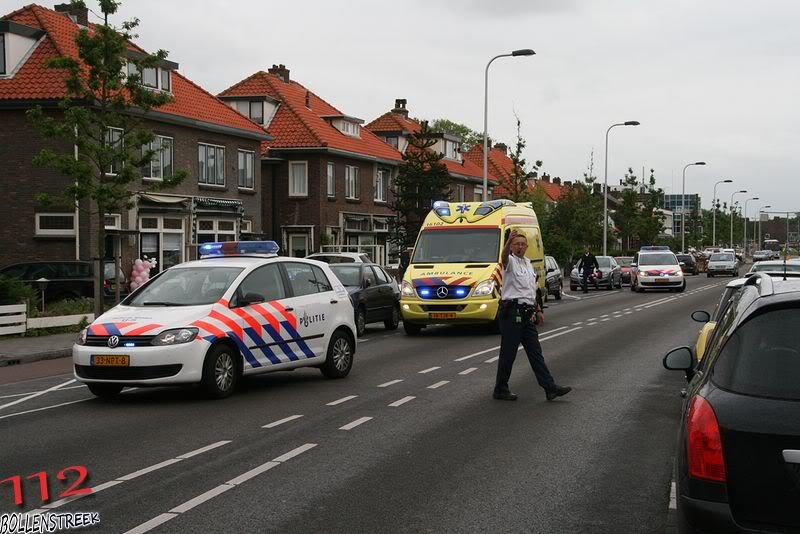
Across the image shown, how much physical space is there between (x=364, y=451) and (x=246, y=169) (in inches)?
1318

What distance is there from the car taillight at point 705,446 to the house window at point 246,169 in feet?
120

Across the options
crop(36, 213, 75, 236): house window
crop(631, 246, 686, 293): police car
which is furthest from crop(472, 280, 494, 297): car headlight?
crop(631, 246, 686, 293): police car

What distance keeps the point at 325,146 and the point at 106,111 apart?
77.4ft

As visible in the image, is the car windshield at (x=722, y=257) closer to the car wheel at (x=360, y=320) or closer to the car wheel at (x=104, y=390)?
the car wheel at (x=360, y=320)

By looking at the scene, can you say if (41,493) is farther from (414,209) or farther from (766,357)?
(414,209)

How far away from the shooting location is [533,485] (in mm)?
6723

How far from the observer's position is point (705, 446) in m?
4.01

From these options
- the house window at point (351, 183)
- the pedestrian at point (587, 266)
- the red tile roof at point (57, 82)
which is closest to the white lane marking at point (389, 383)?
the red tile roof at point (57, 82)

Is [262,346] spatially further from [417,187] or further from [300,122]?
[417,187]

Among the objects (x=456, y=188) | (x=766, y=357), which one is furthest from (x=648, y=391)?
(x=456, y=188)

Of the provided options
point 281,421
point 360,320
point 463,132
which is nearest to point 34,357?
point 360,320

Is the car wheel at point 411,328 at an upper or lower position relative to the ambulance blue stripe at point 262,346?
lower

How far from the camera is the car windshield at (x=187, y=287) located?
36.8 ft

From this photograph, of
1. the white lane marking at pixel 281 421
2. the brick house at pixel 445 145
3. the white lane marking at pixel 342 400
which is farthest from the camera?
the brick house at pixel 445 145
